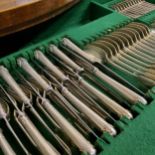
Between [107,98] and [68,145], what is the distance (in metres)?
0.14

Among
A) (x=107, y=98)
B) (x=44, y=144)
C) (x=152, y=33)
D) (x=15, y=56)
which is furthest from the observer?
(x=152, y=33)

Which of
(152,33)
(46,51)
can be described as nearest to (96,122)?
(46,51)

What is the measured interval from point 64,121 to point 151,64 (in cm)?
31

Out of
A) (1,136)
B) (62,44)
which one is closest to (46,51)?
(62,44)

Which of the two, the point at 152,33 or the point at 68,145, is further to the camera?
the point at 152,33

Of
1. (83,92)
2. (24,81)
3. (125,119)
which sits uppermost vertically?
(24,81)

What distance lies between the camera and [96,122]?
50cm

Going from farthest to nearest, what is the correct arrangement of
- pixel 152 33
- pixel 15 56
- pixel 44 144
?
pixel 152 33 → pixel 15 56 → pixel 44 144

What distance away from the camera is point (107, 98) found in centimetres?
56

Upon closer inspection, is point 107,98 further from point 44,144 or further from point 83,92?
point 44,144

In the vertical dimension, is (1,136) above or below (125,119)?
above

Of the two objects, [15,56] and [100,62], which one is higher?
[15,56]

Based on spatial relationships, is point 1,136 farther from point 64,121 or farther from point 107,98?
point 107,98

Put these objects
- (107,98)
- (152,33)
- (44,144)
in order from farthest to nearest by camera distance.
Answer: (152,33) < (107,98) < (44,144)
